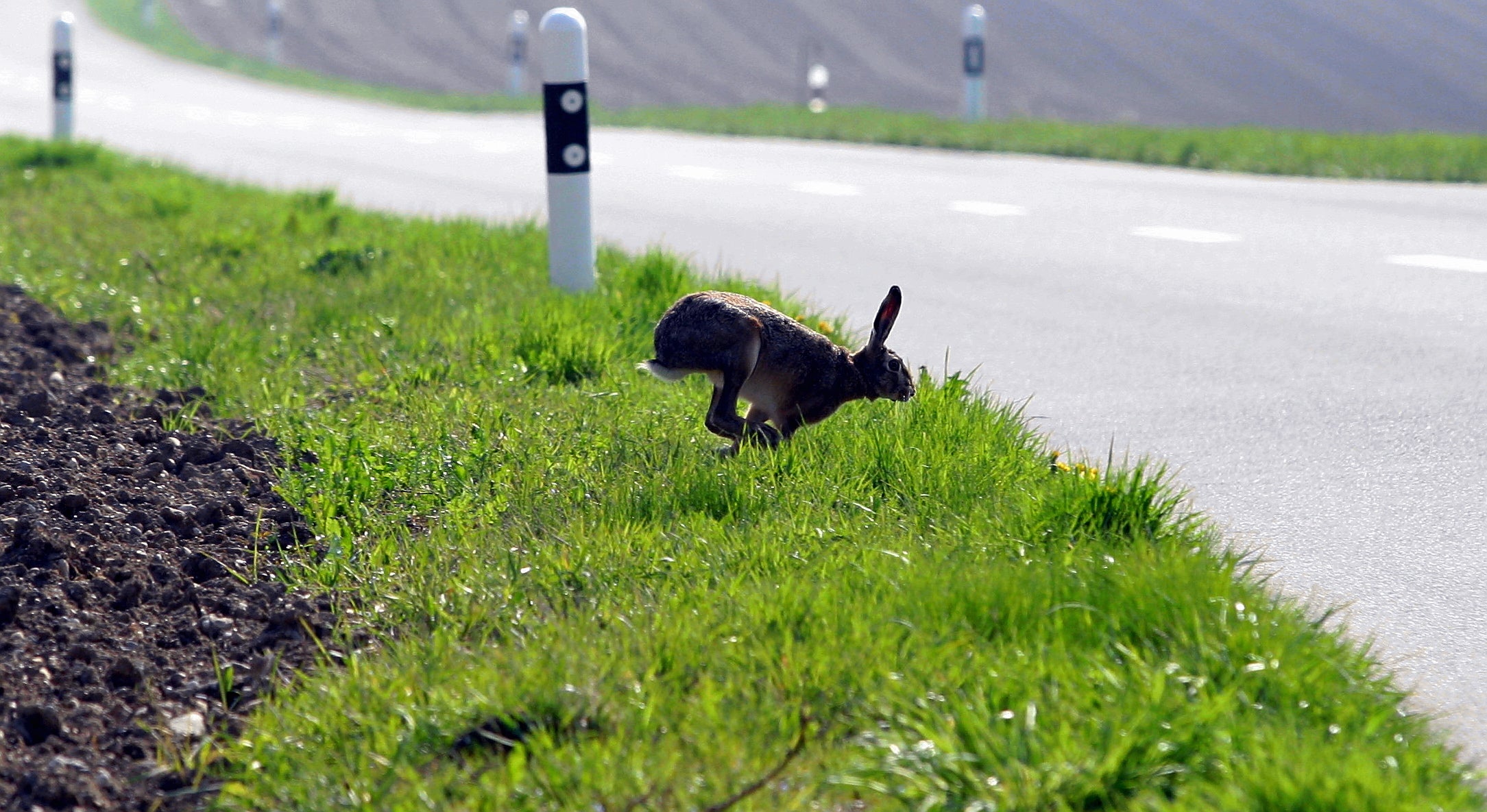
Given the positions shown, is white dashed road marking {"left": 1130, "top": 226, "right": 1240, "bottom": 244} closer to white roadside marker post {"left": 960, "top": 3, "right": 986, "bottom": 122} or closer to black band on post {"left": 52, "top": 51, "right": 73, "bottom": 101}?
white roadside marker post {"left": 960, "top": 3, "right": 986, "bottom": 122}

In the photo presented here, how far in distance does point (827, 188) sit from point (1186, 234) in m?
3.72

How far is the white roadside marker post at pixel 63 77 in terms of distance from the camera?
15.3 meters

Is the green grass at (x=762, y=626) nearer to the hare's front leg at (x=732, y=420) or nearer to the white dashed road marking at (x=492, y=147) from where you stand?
the hare's front leg at (x=732, y=420)

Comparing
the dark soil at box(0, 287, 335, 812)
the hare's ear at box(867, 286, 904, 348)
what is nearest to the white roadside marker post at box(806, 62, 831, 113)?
the dark soil at box(0, 287, 335, 812)

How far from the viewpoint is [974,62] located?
19453mm

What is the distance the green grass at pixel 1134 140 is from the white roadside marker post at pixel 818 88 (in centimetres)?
172

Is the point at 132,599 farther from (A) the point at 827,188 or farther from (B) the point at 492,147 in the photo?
(B) the point at 492,147

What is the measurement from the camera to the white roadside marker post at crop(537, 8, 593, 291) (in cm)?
725

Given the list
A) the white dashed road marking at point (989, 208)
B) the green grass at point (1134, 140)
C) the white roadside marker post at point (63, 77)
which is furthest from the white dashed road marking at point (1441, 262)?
the white roadside marker post at point (63, 77)

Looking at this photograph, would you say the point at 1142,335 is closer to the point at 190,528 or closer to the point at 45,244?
the point at 190,528

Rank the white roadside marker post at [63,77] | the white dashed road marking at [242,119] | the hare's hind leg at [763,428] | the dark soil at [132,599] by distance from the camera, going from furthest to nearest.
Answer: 1. the white dashed road marking at [242,119]
2. the white roadside marker post at [63,77]
3. the hare's hind leg at [763,428]
4. the dark soil at [132,599]

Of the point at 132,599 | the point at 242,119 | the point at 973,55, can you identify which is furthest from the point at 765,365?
the point at 242,119

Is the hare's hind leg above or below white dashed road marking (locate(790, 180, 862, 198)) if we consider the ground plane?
below

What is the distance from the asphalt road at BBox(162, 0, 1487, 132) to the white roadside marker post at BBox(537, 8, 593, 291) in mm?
24158
